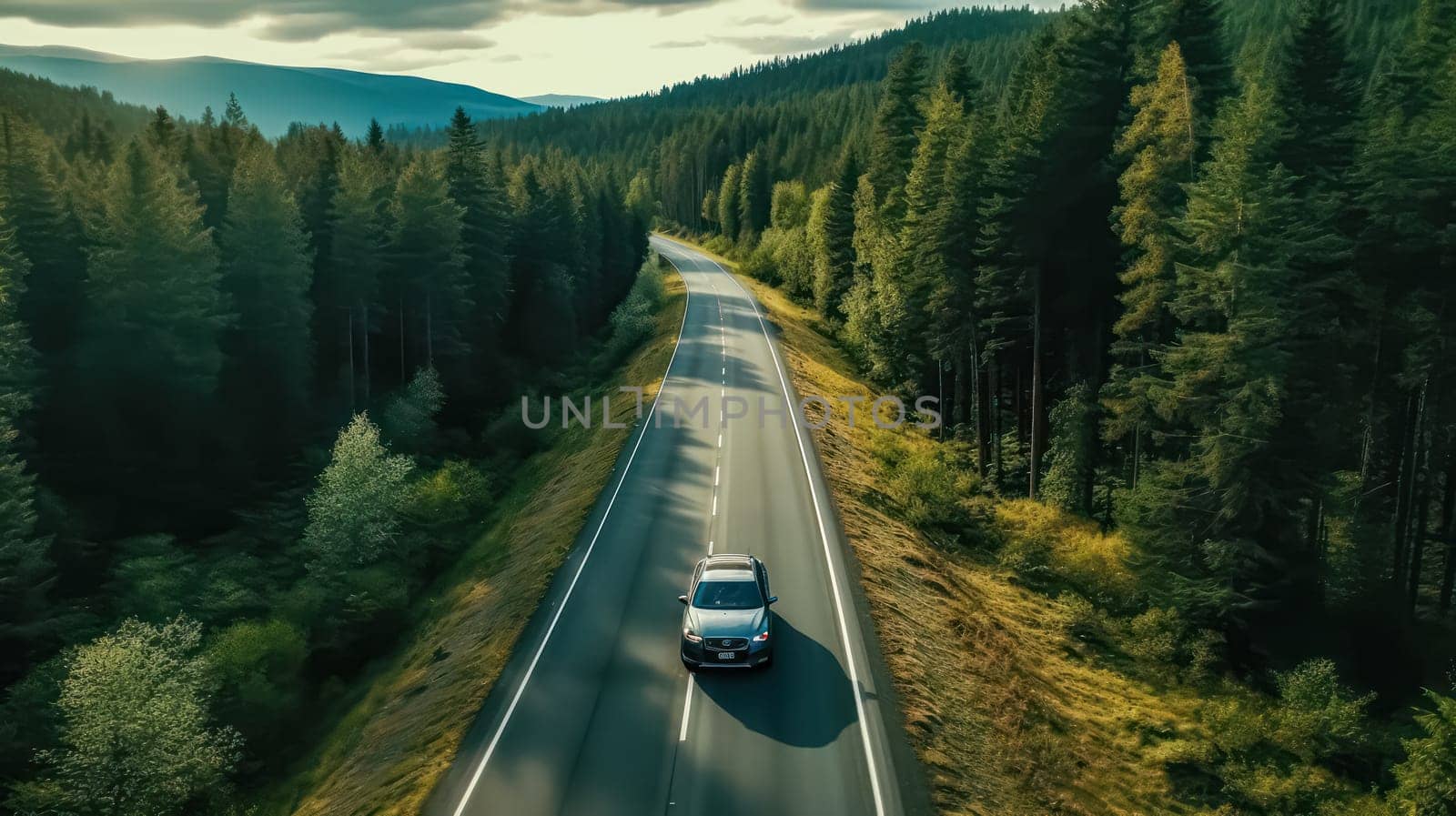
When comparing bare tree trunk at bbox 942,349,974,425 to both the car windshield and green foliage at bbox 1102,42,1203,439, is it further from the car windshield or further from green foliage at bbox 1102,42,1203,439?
the car windshield

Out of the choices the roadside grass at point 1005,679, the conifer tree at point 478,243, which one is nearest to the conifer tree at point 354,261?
the conifer tree at point 478,243

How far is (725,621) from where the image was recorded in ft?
64.7

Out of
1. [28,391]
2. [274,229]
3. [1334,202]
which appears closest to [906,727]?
[1334,202]

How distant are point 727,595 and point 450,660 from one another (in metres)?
8.86

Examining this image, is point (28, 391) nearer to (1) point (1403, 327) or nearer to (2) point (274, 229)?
(2) point (274, 229)

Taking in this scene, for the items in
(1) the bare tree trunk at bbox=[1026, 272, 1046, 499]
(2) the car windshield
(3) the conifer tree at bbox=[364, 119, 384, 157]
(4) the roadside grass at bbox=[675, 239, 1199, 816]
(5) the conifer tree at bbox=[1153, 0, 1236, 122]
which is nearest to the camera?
(4) the roadside grass at bbox=[675, 239, 1199, 816]

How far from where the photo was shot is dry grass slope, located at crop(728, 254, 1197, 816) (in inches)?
702

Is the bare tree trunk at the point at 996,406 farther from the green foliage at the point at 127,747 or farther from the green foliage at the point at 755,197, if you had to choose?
the green foliage at the point at 755,197

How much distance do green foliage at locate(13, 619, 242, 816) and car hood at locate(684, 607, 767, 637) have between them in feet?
42.1

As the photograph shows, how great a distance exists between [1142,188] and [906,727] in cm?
1902

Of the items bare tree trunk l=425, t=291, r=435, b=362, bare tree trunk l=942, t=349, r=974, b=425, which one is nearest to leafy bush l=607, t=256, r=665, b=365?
bare tree trunk l=425, t=291, r=435, b=362

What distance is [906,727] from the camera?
58.5ft

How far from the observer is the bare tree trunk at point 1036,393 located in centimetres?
3500

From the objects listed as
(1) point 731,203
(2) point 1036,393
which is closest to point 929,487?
(2) point 1036,393
